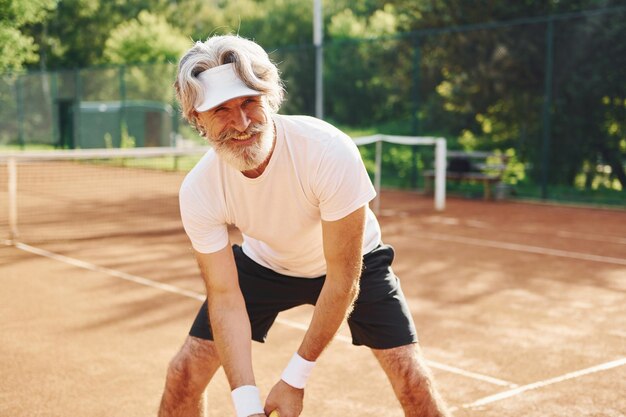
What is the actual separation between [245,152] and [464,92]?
1281cm

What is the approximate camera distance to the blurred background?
12617 mm

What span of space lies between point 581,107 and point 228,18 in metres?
37.2

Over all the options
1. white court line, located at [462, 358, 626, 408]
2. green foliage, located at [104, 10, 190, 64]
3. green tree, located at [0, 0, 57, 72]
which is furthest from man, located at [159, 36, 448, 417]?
green foliage, located at [104, 10, 190, 64]

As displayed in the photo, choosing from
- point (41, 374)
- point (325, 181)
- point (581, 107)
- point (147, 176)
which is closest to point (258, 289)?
point (325, 181)

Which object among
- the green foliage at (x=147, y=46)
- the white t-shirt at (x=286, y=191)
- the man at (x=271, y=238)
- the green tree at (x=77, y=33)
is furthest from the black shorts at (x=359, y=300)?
the green tree at (x=77, y=33)

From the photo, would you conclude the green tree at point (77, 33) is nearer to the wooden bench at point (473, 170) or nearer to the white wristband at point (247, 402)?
the wooden bench at point (473, 170)

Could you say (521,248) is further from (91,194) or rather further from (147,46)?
(147,46)

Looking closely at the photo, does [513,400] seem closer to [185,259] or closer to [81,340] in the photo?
[81,340]

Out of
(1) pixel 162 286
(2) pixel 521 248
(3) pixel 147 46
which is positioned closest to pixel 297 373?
(1) pixel 162 286

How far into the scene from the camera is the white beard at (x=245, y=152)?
2584 mm

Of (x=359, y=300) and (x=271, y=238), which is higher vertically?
(x=271, y=238)

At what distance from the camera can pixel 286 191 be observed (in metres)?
2.77

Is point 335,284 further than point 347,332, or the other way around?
point 347,332

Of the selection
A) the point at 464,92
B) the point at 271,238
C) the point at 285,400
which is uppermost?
the point at 464,92
